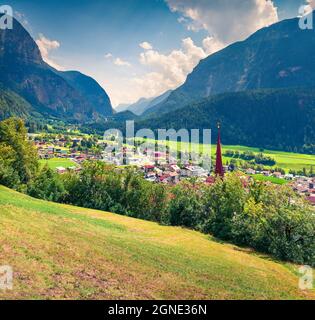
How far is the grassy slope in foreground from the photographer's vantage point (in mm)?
16922

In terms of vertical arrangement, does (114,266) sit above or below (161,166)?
below

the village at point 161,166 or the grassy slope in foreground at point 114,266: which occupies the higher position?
the village at point 161,166

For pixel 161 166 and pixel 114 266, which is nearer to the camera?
pixel 114 266

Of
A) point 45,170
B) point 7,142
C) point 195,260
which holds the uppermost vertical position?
point 7,142

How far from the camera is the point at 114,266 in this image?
819 inches

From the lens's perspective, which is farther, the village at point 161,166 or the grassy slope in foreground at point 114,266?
the village at point 161,166

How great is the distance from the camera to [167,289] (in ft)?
61.6

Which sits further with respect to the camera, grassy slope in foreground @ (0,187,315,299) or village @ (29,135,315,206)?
village @ (29,135,315,206)

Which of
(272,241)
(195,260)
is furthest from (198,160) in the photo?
(195,260)

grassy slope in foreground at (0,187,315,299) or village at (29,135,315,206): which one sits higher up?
village at (29,135,315,206)

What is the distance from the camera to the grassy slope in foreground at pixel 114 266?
16922 mm
